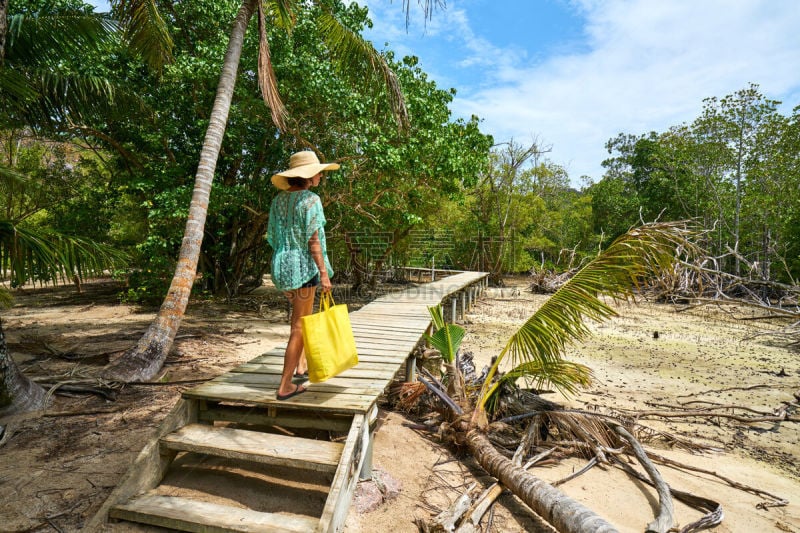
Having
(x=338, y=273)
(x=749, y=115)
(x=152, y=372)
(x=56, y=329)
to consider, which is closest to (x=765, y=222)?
(x=749, y=115)

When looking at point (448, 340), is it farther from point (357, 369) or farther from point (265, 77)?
point (265, 77)

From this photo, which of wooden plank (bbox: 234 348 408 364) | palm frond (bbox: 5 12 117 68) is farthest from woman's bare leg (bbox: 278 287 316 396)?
palm frond (bbox: 5 12 117 68)

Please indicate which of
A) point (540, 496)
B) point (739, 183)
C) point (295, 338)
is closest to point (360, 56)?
point (295, 338)

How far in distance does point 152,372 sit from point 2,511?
7.96 ft

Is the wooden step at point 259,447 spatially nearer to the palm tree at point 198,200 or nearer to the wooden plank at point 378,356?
the wooden plank at point 378,356

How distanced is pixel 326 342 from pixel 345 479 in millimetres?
866

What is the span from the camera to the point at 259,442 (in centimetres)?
262

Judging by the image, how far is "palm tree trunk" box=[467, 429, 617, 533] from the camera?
7.61 ft

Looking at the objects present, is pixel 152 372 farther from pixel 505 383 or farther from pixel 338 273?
pixel 338 273

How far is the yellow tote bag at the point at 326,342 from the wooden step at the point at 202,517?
2.72 feet

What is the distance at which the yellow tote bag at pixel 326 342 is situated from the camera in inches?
105

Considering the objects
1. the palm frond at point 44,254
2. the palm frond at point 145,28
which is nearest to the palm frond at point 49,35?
the palm frond at point 145,28

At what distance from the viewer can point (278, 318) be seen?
936cm

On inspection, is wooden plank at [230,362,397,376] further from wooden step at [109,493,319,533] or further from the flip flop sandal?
wooden step at [109,493,319,533]
